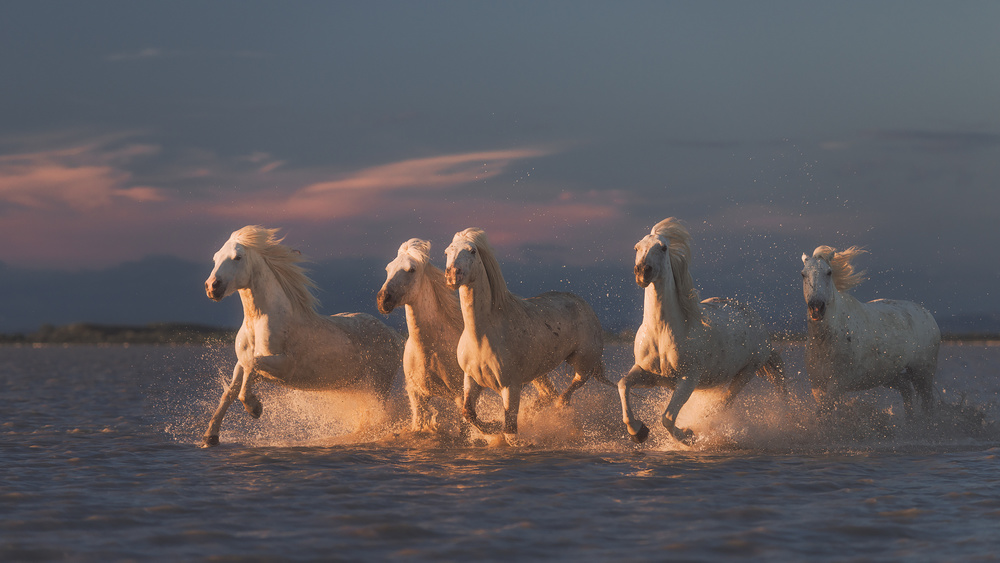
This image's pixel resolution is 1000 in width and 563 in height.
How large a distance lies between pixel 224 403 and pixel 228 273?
5.50ft

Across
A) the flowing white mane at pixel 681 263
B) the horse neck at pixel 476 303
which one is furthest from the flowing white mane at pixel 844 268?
the horse neck at pixel 476 303

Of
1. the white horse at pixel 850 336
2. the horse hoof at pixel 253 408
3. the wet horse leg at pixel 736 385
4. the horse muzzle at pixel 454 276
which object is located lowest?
the horse hoof at pixel 253 408

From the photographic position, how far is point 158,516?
24.8ft

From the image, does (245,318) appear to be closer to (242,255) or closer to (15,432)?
(242,255)

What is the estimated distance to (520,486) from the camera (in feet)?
28.1

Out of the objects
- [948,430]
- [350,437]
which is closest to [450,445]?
[350,437]

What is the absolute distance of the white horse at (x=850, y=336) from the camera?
11242 mm

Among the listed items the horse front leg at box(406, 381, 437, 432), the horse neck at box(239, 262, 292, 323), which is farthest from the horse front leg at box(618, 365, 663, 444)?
the horse neck at box(239, 262, 292, 323)

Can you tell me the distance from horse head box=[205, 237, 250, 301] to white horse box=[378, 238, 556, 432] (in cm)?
180

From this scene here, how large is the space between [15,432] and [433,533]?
10367 mm

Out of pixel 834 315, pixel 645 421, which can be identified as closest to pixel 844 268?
pixel 834 315

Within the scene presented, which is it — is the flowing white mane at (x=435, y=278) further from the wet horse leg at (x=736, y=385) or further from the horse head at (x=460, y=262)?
the wet horse leg at (x=736, y=385)

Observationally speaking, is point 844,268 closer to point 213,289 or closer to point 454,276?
point 454,276

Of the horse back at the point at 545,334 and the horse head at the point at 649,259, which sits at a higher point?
the horse head at the point at 649,259
